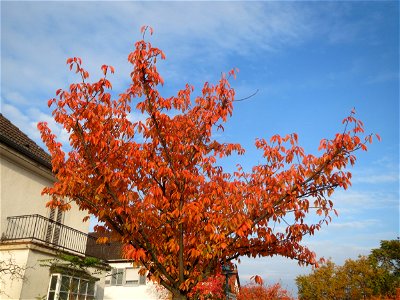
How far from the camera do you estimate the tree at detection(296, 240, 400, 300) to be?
39156 millimetres

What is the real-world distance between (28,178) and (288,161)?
40.3 feet

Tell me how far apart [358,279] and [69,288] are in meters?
35.9

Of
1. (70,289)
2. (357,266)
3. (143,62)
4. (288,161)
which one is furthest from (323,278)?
(143,62)

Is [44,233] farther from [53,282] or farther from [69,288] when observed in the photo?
[69,288]

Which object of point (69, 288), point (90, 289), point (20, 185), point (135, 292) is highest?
point (20, 185)

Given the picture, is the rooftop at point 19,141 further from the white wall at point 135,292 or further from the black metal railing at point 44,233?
the white wall at point 135,292

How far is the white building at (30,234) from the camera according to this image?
527 inches

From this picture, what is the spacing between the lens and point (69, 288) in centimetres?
1491

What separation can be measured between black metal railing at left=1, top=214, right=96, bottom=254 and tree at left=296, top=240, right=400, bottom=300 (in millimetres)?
32593

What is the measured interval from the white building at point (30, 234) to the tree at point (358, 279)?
33000 mm

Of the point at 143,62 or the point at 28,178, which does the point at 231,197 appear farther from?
the point at 28,178

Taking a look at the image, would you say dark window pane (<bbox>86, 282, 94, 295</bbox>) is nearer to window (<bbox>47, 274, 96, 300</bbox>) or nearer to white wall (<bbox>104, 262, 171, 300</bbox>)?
window (<bbox>47, 274, 96, 300</bbox>)

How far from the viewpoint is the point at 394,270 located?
41.1 metres

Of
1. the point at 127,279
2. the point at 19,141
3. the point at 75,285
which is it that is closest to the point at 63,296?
the point at 75,285
